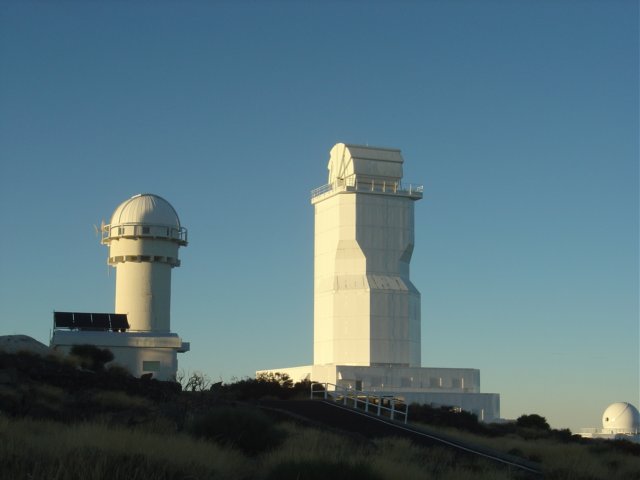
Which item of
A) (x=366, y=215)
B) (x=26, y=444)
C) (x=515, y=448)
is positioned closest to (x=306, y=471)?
(x=26, y=444)

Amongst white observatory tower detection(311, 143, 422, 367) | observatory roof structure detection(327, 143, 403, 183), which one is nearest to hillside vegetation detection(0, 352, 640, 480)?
white observatory tower detection(311, 143, 422, 367)

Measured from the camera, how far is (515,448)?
82.6ft

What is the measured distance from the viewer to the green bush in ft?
54.7

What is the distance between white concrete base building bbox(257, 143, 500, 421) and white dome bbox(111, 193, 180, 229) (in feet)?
40.1

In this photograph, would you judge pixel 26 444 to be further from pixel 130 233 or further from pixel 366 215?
pixel 366 215

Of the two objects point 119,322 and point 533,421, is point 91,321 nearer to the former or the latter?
point 119,322

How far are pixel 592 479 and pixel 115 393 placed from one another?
1317cm

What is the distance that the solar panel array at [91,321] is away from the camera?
4531cm

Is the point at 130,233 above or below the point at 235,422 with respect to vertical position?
above

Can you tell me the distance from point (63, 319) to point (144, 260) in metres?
5.11

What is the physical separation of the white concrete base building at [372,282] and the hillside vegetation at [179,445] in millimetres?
26954

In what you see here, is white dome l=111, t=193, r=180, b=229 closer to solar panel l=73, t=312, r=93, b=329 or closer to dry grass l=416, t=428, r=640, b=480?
solar panel l=73, t=312, r=93, b=329

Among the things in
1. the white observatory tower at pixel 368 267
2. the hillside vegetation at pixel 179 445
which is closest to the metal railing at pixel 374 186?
the white observatory tower at pixel 368 267

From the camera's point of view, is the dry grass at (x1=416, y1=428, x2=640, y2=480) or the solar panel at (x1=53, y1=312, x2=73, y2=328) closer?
the dry grass at (x1=416, y1=428, x2=640, y2=480)
